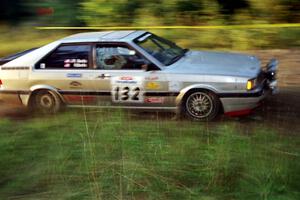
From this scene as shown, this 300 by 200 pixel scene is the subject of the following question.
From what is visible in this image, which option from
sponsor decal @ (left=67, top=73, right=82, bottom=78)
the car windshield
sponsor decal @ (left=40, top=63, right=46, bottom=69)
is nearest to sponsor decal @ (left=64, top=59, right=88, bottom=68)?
sponsor decal @ (left=67, top=73, right=82, bottom=78)

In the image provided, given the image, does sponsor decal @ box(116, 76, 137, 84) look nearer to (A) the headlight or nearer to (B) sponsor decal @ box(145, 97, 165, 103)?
(B) sponsor decal @ box(145, 97, 165, 103)

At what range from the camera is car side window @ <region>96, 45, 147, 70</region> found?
7305 mm

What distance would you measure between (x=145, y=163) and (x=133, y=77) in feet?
7.88

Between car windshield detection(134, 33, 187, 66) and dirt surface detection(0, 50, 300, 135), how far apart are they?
1224 millimetres

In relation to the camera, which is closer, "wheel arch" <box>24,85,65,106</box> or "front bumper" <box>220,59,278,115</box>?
"front bumper" <box>220,59,278,115</box>

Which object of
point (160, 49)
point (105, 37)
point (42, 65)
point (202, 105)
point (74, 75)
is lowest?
point (202, 105)

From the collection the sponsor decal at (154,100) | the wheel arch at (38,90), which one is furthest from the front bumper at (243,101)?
the wheel arch at (38,90)

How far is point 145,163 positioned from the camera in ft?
16.4

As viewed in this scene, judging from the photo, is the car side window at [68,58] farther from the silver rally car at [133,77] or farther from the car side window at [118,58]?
the car side window at [118,58]

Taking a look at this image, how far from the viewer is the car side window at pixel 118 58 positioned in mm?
7305

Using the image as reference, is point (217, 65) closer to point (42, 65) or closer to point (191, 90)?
point (191, 90)

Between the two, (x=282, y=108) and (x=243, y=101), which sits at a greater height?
(x=243, y=101)

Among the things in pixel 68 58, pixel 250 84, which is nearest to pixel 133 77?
pixel 68 58

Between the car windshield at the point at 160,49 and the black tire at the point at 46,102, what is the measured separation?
1511 mm
